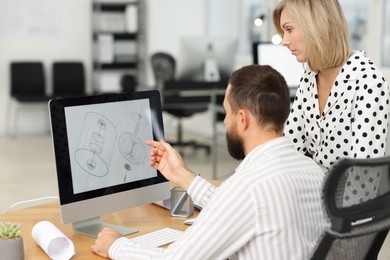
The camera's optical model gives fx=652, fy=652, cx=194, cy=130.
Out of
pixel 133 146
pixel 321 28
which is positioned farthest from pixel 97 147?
pixel 321 28

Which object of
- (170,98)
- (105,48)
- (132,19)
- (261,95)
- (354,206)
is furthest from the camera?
(132,19)

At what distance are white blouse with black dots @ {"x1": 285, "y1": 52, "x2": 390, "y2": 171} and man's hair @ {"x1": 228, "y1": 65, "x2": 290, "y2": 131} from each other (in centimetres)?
67

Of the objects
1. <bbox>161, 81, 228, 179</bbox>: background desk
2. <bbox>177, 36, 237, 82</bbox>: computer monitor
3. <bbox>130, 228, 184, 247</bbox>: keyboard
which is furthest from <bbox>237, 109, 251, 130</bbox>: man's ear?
<bbox>177, 36, 237, 82</bbox>: computer monitor

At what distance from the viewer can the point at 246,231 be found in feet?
4.95

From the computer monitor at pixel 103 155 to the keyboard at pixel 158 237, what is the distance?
9cm

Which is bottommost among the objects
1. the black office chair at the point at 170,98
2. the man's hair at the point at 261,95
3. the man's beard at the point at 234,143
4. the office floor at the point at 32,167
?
the office floor at the point at 32,167

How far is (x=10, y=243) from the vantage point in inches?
68.9

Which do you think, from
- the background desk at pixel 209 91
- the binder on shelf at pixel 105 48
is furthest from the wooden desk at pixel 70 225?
the binder on shelf at pixel 105 48

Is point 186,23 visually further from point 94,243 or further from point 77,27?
point 94,243

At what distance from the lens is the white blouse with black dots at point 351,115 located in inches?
86.7

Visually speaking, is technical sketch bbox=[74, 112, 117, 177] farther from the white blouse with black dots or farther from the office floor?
the office floor

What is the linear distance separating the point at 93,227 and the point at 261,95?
84cm

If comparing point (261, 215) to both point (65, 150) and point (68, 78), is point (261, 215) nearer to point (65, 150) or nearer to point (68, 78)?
point (65, 150)

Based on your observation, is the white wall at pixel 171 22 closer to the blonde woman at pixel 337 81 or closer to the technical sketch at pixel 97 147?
the blonde woman at pixel 337 81
